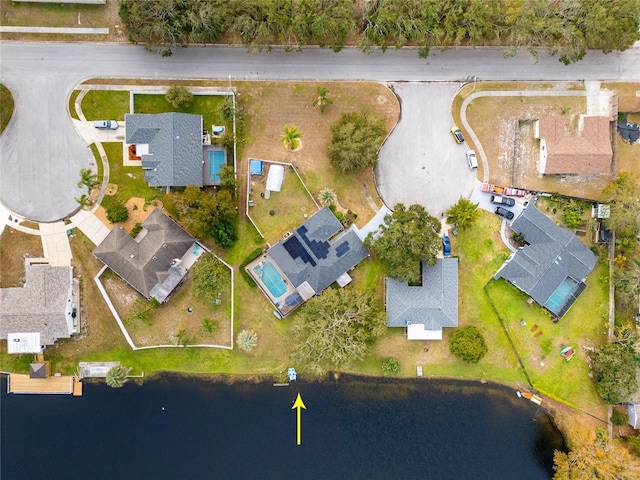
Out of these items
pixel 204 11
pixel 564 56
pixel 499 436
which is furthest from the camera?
pixel 499 436

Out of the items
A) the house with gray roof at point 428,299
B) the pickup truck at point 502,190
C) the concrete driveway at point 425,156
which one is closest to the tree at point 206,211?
the concrete driveway at point 425,156

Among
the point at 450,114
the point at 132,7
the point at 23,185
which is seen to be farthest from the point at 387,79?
the point at 23,185

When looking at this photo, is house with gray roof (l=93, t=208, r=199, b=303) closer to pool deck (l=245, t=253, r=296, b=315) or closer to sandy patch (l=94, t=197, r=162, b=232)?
sandy patch (l=94, t=197, r=162, b=232)

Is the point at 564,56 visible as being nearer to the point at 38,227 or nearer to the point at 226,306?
the point at 226,306

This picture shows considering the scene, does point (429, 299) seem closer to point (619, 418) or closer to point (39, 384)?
point (619, 418)

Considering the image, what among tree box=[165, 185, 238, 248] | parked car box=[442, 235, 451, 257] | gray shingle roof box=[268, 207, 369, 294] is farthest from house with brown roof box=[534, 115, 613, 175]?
tree box=[165, 185, 238, 248]

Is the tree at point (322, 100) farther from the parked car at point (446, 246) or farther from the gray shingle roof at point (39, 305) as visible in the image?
the gray shingle roof at point (39, 305)
